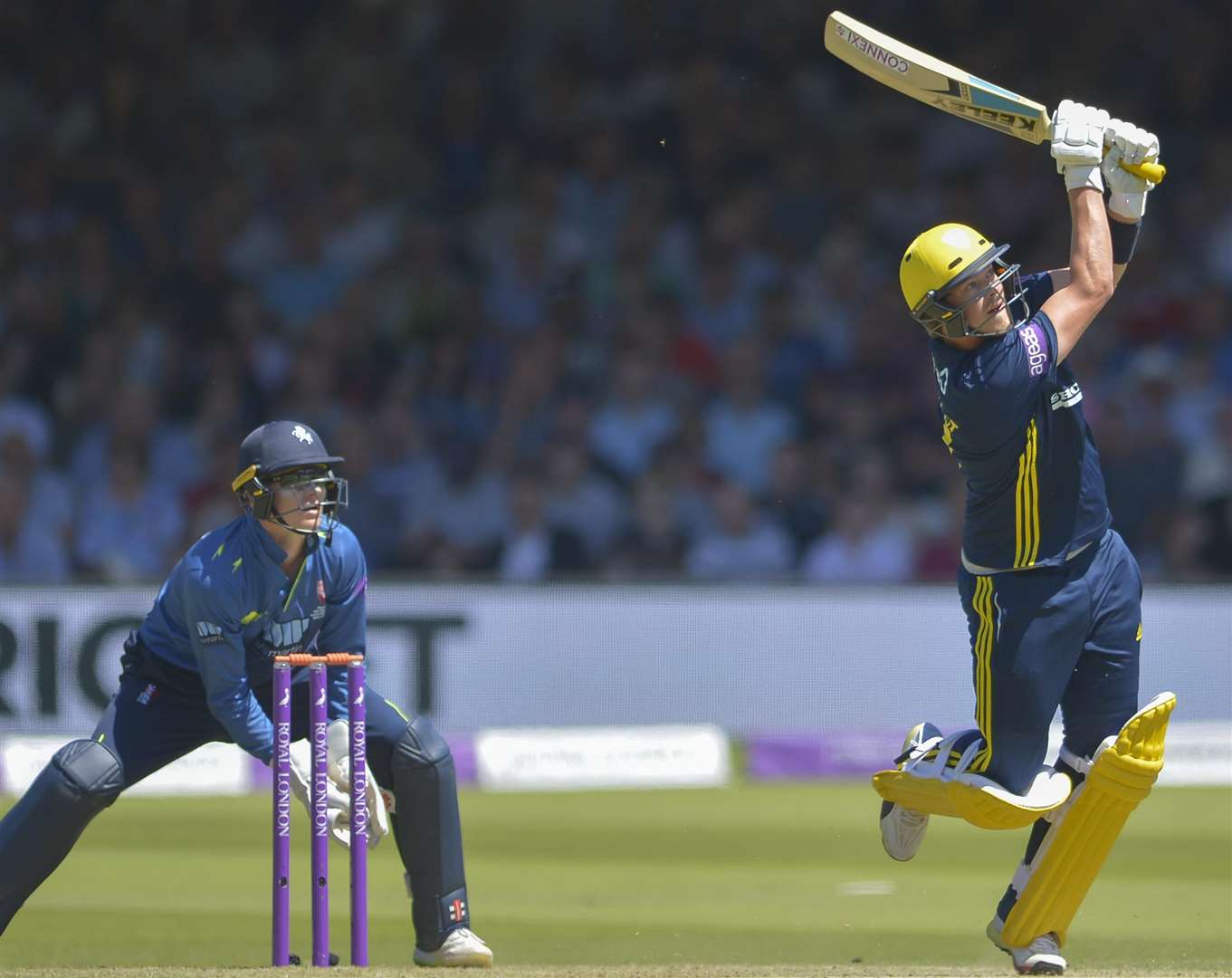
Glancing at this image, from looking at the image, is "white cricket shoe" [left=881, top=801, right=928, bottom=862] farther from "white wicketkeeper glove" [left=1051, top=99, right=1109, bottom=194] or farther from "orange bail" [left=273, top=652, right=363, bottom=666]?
"white wicketkeeper glove" [left=1051, top=99, right=1109, bottom=194]

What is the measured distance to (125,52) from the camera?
11180mm

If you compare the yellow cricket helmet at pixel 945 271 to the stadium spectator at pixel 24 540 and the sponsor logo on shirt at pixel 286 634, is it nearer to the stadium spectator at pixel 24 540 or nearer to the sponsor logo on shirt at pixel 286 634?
the sponsor logo on shirt at pixel 286 634

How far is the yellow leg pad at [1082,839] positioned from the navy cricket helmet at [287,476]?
5.72ft

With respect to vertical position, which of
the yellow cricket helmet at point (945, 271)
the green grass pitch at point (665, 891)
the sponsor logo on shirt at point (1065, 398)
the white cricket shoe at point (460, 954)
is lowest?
the green grass pitch at point (665, 891)

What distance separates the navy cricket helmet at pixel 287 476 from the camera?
428 centimetres

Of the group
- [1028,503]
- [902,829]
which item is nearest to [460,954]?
[902,829]

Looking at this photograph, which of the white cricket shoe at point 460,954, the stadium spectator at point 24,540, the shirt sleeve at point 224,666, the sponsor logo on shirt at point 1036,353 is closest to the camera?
the sponsor logo on shirt at point 1036,353

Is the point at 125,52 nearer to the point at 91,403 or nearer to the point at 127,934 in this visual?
the point at 91,403

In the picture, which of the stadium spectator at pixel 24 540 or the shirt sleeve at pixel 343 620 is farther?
the stadium spectator at pixel 24 540

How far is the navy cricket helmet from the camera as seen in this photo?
4.28 m

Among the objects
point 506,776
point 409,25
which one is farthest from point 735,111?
point 506,776

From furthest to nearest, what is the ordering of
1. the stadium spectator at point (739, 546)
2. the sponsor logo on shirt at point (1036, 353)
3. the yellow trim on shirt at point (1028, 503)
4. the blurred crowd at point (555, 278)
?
the blurred crowd at point (555, 278) < the stadium spectator at point (739, 546) < the yellow trim on shirt at point (1028, 503) < the sponsor logo on shirt at point (1036, 353)

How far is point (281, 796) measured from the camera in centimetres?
410

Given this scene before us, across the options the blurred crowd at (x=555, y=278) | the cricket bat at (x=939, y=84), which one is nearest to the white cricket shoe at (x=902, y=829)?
the cricket bat at (x=939, y=84)
